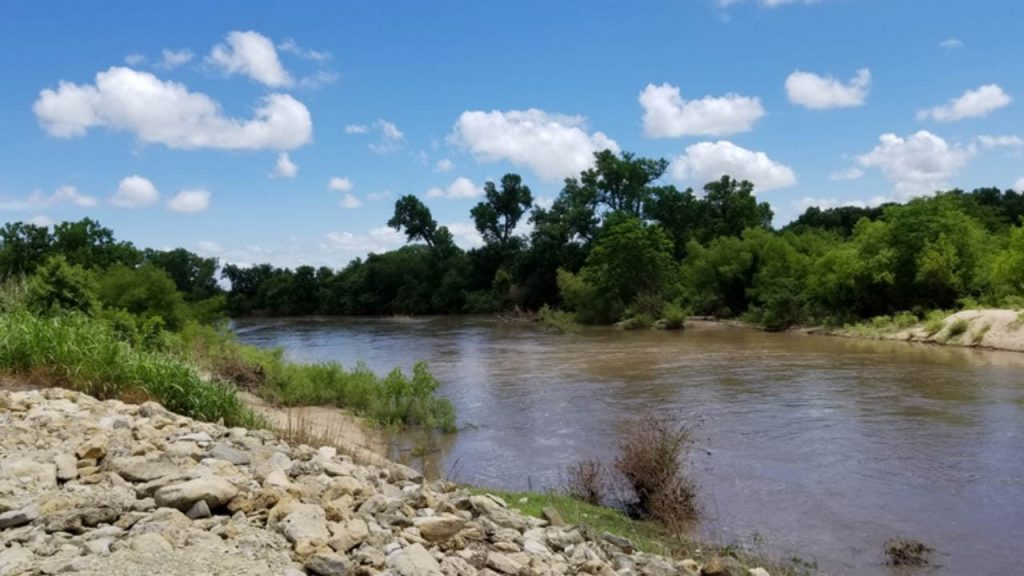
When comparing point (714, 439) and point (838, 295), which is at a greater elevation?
point (838, 295)

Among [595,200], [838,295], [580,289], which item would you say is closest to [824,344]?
[838,295]

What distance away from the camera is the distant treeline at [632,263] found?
1553 inches

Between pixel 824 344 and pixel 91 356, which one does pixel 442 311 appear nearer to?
pixel 824 344

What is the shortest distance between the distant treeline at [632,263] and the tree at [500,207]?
0.17 metres

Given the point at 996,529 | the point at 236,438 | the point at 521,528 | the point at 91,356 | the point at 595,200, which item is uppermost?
the point at 595,200

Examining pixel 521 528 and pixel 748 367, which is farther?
pixel 748 367

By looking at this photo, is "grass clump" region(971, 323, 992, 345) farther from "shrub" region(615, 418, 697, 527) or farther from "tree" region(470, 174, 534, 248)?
"tree" region(470, 174, 534, 248)

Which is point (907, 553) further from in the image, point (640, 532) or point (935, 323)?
point (935, 323)

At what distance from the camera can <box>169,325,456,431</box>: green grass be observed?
60.0 feet

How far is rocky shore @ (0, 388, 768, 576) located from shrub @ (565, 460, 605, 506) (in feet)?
10.3

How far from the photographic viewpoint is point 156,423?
8.75m

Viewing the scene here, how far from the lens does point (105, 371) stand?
11195mm

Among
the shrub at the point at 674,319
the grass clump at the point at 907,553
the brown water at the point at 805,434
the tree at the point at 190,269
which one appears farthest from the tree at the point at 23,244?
the tree at the point at 190,269

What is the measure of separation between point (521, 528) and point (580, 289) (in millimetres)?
53645
